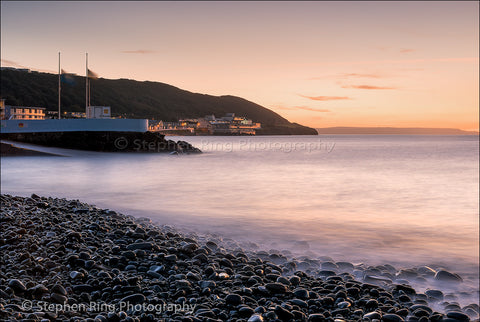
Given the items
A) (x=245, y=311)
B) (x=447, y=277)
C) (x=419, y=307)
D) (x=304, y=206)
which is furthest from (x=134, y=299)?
(x=304, y=206)

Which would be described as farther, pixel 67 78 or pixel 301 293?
pixel 67 78

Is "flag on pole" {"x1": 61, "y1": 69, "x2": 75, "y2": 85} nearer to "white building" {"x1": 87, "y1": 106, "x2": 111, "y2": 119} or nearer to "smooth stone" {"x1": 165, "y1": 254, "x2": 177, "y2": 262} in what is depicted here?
"white building" {"x1": 87, "y1": 106, "x2": 111, "y2": 119}

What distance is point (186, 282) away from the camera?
14.7ft

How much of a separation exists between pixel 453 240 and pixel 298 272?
544cm

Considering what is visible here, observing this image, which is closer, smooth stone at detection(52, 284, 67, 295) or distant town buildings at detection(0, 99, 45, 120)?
smooth stone at detection(52, 284, 67, 295)

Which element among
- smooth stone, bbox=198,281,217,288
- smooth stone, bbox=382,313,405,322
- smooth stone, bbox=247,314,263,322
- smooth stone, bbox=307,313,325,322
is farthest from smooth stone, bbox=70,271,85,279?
smooth stone, bbox=382,313,405,322

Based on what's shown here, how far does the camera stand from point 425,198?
16219mm

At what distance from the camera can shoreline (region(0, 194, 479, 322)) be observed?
3.88m

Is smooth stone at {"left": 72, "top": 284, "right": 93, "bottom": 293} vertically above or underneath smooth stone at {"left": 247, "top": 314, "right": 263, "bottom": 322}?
underneath

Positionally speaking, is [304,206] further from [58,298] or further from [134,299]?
[58,298]

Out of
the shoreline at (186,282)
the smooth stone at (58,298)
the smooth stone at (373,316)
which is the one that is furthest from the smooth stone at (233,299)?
the smooth stone at (58,298)

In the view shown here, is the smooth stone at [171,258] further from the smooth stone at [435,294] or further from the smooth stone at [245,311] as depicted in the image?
the smooth stone at [435,294]

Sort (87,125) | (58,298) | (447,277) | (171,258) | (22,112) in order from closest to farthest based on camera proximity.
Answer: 1. (58,298)
2. (171,258)
3. (447,277)
4. (87,125)
5. (22,112)

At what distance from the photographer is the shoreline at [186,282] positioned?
12.7 ft
